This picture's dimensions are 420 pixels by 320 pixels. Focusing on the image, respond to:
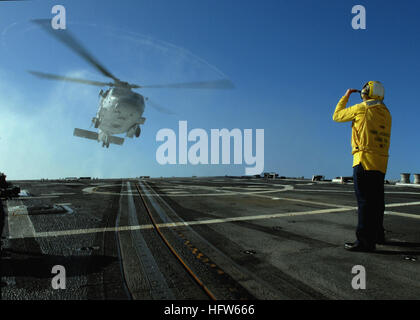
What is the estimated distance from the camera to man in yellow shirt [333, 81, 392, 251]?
13.0 ft

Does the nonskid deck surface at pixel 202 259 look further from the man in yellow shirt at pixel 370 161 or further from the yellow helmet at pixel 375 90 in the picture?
the yellow helmet at pixel 375 90

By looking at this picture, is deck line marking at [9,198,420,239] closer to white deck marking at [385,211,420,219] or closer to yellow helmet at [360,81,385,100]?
white deck marking at [385,211,420,219]

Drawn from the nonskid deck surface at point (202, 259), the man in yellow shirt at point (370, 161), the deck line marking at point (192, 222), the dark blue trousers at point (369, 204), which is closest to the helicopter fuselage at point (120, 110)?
the nonskid deck surface at point (202, 259)

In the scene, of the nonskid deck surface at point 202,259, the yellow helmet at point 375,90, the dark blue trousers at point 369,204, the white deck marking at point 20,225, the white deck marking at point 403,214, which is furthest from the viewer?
the white deck marking at point 403,214

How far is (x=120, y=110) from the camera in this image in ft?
76.1

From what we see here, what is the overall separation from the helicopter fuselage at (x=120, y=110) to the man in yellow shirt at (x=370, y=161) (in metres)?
22.3

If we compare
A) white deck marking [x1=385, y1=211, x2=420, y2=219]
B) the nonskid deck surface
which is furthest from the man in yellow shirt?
white deck marking [x1=385, y1=211, x2=420, y2=219]

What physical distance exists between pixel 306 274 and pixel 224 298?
4.12 feet

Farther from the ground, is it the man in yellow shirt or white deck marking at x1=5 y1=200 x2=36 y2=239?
the man in yellow shirt

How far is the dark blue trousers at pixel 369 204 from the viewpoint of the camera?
154 inches

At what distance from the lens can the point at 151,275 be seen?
284 cm

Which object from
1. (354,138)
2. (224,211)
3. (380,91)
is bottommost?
(224,211)
